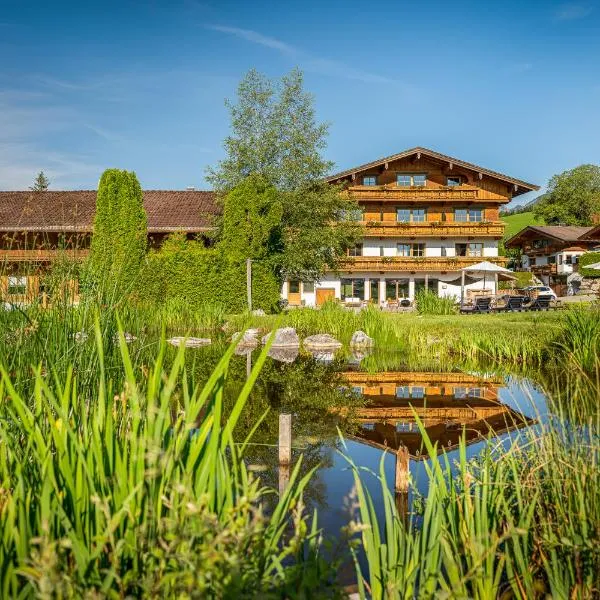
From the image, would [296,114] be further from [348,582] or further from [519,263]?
[519,263]

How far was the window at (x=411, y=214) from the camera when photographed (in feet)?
124

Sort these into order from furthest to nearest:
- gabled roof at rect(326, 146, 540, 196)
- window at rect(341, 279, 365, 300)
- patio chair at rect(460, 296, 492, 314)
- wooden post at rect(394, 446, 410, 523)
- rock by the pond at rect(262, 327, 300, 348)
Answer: window at rect(341, 279, 365, 300)
gabled roof at rect(326, 146, 540, 196)
patio chair at rect(460, 296, 492, 314)
rock by the pond at rect(262, 327, 300, 348)
wooden post at rect(394, 446, 410, 523)

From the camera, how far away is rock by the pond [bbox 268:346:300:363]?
47.2 feet

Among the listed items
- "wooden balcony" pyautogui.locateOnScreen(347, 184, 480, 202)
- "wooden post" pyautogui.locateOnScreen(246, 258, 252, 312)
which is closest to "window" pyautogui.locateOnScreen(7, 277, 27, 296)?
"wooden post" pyautogui.locateOnScreen(246, 258, 252, 312)

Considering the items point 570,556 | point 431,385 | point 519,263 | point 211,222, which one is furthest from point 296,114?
point 519,263

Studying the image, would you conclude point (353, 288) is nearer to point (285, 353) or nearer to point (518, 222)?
point (285, 353)

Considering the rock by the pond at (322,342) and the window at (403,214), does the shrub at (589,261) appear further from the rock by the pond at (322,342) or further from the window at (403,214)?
the rock by the pond at (322,342)

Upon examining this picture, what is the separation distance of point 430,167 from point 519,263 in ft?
88.0

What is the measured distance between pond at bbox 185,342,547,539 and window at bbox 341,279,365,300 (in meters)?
23.5

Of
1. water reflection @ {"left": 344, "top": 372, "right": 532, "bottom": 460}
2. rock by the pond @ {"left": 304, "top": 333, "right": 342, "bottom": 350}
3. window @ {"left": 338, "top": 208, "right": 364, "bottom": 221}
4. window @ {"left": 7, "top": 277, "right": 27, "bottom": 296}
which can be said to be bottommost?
water reflection @ {"left": 344, "top": 372, "right": 532, "bottom": 460}

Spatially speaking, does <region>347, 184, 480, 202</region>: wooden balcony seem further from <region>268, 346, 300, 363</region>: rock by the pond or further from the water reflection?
the water reflection

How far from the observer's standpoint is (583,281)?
4059 cm

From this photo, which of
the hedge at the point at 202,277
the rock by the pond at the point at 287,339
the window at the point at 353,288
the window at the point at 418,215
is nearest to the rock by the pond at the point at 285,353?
the rock by the pond at the point at 287,339

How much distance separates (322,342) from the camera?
1631 centimetres
